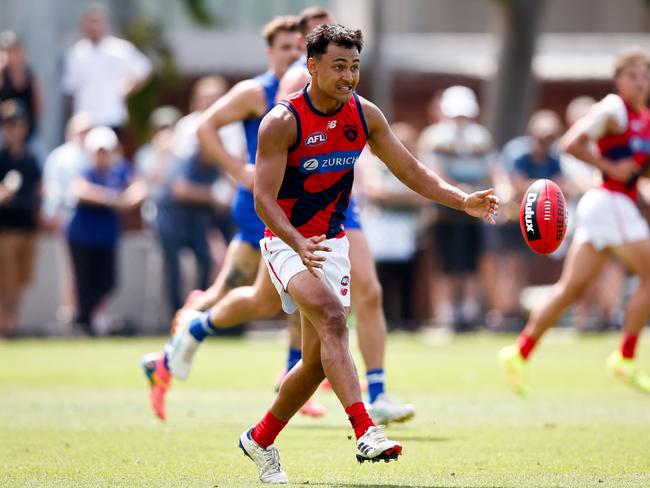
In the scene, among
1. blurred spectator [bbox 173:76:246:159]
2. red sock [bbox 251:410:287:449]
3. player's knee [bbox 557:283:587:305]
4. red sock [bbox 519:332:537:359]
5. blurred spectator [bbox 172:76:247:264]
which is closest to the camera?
red sock [bbox 251:410:287:449]

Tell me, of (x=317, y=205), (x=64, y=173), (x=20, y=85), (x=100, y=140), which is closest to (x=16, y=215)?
(x=64, y=173)

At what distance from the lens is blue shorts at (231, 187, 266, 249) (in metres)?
10.3

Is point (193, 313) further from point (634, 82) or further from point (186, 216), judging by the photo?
point (186, 216)

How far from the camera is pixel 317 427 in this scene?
9.88 meters

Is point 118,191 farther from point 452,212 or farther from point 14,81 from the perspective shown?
point 452,212

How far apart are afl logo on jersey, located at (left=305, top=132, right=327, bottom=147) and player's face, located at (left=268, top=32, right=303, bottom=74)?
9.77 feet

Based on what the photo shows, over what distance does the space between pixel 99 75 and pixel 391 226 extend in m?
4.37

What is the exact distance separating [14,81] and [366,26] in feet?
68.0

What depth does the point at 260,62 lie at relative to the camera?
30.7 metres

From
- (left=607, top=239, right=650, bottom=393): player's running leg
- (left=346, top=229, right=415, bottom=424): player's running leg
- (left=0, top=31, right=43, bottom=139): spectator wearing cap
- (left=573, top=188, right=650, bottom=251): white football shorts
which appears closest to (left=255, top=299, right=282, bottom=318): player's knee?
(left=346, top=229, right=415, bottom=424): player's running leg

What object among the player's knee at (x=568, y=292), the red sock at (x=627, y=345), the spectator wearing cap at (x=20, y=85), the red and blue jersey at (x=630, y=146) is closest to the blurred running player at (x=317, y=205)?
the player's knee at (x=568, y=292)

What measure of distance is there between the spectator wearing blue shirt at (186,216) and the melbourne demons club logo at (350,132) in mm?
11193

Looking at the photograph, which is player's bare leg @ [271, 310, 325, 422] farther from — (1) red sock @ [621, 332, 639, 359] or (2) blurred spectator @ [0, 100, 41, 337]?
(2) blurred spectator @ [0, 100, 41, 337]

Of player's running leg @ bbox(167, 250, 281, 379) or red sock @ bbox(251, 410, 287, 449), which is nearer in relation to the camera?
red sock @ bbox(251, 410, 287, 449)
